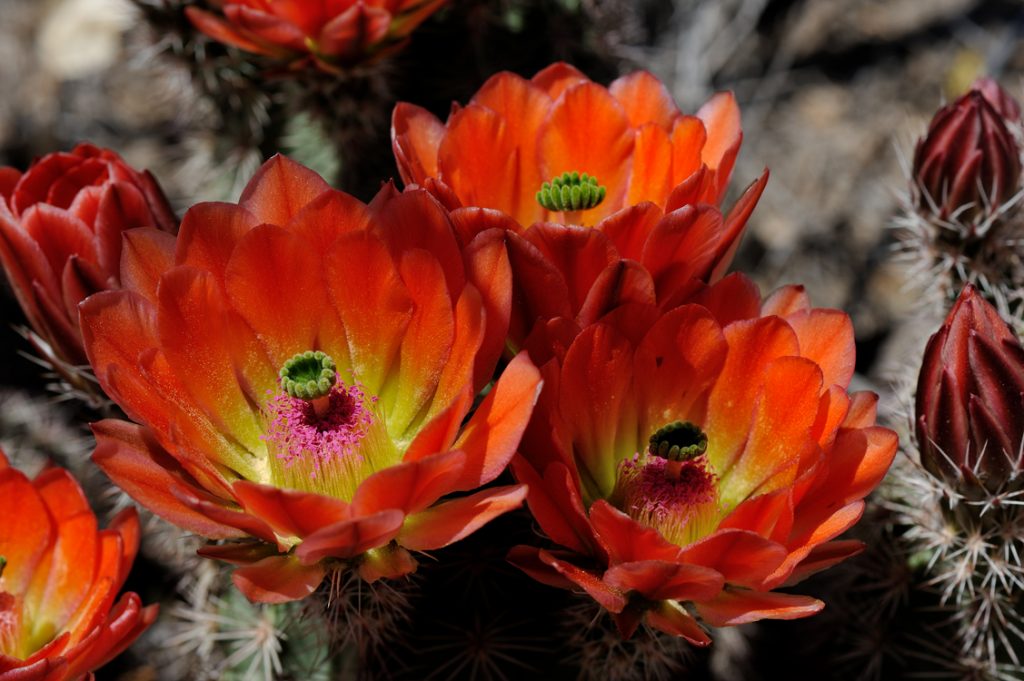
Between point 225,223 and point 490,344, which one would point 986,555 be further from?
point 225,223

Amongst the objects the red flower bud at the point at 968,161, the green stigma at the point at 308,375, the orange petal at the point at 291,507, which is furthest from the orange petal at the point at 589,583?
the red flower bud at the point at 968,161

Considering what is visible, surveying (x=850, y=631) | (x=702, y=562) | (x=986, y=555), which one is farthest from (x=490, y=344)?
(x=850, y=631)

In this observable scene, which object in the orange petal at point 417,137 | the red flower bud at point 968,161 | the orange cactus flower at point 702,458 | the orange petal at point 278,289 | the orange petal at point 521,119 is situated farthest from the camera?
the red flower bud at point 968,161

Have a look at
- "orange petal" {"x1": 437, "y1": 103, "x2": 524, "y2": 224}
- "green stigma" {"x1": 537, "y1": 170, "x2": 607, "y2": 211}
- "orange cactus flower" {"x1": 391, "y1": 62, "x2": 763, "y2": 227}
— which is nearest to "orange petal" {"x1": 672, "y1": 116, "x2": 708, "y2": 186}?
"orange cactus flower" {"x1": 391, "y1": 62, "x2": 763, "y2": 227}

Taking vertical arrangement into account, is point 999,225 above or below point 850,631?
above

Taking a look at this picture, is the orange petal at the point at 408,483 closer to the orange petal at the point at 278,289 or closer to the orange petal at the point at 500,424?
the orange petal at the point at 500,424

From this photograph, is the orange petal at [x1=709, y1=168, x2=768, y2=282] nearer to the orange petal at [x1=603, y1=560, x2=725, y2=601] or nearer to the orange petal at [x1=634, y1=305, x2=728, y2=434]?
the orange petal at [x1=634, y1=305, x2=728, y2=434]
